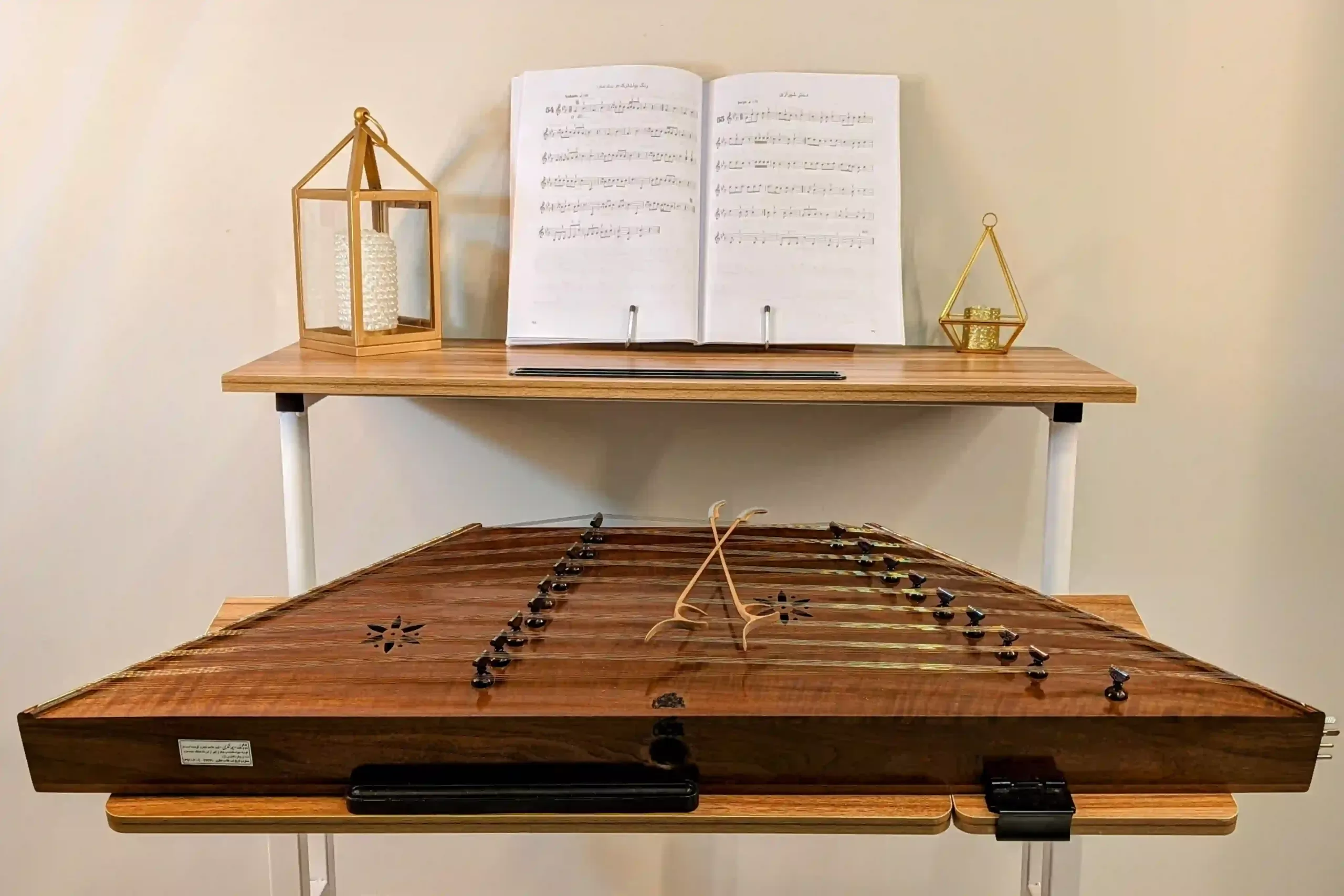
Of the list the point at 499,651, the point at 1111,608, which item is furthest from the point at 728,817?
the point at 1111,608

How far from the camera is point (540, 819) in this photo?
0.99m

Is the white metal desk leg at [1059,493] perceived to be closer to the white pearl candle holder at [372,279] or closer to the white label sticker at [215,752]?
the white pearl candle holder at [372,279]

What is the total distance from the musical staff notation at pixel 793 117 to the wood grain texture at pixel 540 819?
3.30 ft

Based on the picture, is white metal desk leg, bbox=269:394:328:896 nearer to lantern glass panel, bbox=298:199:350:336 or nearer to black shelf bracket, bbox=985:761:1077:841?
lantern glass panel, bbox=298:199:350:336

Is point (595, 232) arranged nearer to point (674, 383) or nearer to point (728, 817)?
point (674, 383)

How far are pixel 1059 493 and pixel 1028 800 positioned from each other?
1.90ft

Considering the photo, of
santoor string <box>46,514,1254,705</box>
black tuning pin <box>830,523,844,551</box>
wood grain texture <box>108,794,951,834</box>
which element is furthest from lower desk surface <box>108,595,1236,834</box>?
black tuning pin <box>830,523,844,551</box>

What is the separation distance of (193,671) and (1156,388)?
1483 mm

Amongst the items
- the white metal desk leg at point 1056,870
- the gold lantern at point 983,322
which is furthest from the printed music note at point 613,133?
the white metal desk leg at point 1056,870

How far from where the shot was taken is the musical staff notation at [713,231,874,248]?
1585 mm

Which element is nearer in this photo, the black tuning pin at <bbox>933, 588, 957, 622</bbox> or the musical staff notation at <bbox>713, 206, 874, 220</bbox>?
the black tuning pin at <bbox>933, 588, 957, 622</bbox>

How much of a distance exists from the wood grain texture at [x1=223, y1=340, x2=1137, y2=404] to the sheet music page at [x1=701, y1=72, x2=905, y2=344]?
100mm

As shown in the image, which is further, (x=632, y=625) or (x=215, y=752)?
(x=632, y=625)

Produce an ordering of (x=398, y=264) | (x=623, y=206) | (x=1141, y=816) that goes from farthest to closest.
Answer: (x=398, y=264), (x=623, y=206), (x=1141, y=816)
